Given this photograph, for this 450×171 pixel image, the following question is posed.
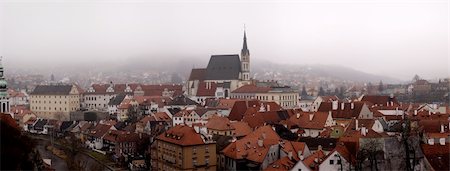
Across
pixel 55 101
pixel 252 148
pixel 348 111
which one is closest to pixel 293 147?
pixel 252 148

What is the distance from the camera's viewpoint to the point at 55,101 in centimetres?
6994

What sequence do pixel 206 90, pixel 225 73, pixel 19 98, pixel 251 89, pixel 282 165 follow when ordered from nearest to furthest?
1. pixel 282 165
2. pixel 251 89
3. pixel 206 90
4. pixel 225 73
5. pixel 19 98

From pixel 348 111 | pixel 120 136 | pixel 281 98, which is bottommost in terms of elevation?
pixel 120 136

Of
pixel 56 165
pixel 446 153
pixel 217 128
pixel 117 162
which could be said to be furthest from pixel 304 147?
pixel 56 165

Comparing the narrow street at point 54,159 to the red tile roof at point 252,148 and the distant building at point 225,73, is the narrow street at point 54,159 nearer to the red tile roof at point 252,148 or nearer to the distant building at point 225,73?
the red tile roof at point 252,148

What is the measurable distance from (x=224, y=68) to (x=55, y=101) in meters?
23.9

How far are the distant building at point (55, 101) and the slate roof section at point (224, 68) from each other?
19.2 metres

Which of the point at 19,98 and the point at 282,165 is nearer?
the point at 282,165

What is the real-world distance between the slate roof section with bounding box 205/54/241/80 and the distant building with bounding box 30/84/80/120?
757 inches

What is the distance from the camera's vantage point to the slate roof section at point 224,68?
264ft

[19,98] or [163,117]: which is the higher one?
[19,98]

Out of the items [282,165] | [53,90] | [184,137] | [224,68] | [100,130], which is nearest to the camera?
[282,165]

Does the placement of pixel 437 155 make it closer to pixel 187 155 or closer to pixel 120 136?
pixel 187 155

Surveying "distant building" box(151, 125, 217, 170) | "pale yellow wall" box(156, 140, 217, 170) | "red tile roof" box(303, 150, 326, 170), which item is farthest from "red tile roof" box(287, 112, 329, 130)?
"red tile roof" box(303, 150, 326, 170)
